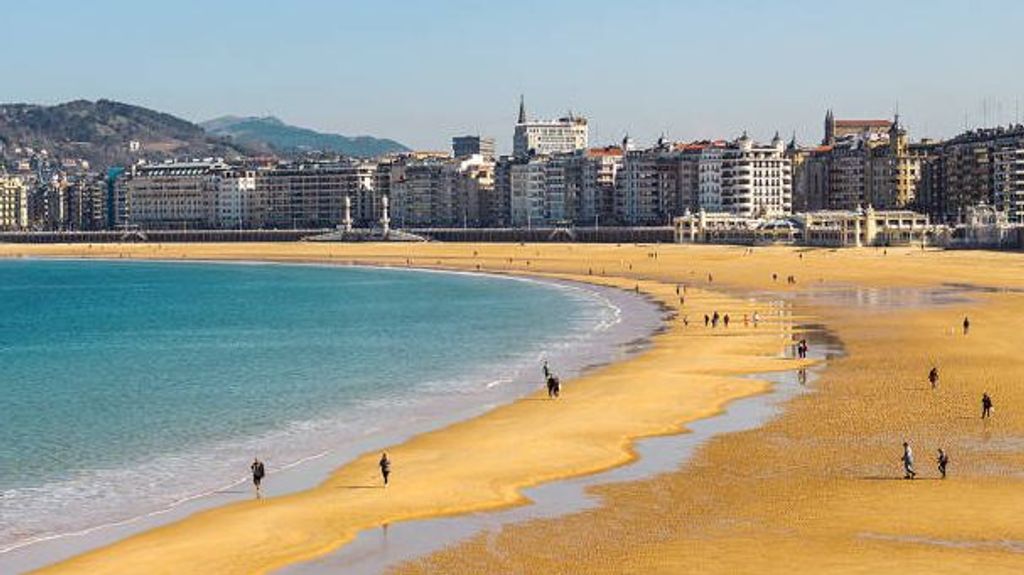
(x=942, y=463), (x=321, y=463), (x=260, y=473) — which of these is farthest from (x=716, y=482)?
(x=321, y=463)

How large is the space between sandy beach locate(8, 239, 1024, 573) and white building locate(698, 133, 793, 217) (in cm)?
11597

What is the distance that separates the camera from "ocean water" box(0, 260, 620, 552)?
29844 millimetres

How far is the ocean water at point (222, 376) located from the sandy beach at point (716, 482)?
278 cm

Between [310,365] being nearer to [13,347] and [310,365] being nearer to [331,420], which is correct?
[331,420]

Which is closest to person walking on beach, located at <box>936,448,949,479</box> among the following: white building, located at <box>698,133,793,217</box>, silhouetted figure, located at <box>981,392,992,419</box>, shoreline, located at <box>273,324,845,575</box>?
shoreline, located at <box>273,324,845,575</box>

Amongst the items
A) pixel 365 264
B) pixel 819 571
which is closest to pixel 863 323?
pixel 819 571

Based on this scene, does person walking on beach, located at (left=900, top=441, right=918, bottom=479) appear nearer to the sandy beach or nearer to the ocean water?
the sandy beach

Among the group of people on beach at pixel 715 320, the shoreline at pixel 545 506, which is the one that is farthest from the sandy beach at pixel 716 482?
the group of people on beach at pixel 715 320

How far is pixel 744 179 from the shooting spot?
16950 cm

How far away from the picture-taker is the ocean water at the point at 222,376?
2984 centimetres

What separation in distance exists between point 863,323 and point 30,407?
107ft

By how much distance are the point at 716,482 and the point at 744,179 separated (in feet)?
475

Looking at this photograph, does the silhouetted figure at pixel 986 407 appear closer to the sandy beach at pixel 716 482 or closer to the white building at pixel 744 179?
the sandy beach at pixel 716 482

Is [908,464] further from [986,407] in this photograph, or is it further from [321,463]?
[321,463]
